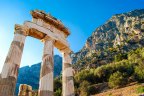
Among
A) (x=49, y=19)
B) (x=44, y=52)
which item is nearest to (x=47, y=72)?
(x=44, y=52)

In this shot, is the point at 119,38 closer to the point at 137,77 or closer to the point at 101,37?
the point at 101,37

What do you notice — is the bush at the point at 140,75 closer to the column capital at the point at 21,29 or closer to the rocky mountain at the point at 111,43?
the rocky mountain at the point at 111,43

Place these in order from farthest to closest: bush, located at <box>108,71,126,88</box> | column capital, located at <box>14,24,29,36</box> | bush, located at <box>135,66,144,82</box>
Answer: bush, located at <box>135,66,144,82</box> < bush, located at <box>108,71,126,88</box> < column capital, located at <box>14,24,29,36</box>

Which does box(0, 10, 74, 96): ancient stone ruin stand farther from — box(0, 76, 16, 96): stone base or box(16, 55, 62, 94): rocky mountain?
box(16, 55, 62, 94): rocky mountain

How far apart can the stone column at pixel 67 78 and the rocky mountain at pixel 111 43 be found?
310ft

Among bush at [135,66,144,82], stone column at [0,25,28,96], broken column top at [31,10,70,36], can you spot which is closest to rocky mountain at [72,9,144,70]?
bush at [135,66,144,82]

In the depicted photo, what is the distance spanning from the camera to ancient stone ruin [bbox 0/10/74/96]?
15.0m

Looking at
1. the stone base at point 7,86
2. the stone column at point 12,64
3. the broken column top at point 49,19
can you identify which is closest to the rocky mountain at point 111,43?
the broken column top at point 49,19

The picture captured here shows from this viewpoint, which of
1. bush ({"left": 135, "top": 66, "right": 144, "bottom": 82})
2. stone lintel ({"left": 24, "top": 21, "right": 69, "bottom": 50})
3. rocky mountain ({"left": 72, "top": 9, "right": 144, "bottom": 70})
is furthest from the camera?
rocky mountain ({"left": 72, "top": 9, "right": 144, "bottom": 70})

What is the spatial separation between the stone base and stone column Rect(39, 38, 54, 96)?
6.97 feet

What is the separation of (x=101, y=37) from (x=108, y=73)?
378ft

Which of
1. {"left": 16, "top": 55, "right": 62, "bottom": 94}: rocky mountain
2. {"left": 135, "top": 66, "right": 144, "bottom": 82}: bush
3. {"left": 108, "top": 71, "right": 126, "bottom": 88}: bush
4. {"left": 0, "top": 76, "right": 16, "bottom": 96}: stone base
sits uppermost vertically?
{"left": 16, "top": 55, "right": 62, "bottom": 94}: rocky mountain

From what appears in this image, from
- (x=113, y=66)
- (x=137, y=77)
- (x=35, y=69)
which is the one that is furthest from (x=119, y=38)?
(x=137, y=77)

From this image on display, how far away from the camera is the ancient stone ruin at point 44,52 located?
15.0 meters
